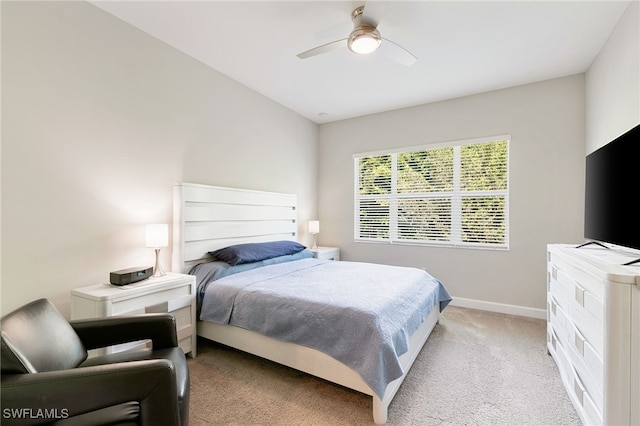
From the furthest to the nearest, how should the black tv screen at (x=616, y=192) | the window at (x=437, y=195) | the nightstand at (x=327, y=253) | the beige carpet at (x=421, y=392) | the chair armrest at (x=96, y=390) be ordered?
the nightstand at (x=327, y=253) < the window at (x=437, y=195) < the beige carpet at (x=421, y=392) < the black tv screen at (x=616, y=192) < the chair armrest at (x=96, y=390)

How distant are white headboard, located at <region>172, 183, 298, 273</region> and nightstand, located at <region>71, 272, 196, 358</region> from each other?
45cm

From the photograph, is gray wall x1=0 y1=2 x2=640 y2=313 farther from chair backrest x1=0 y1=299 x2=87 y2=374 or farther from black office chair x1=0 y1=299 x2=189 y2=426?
black office chair x1=0 y1=299 x2=189 y2=426

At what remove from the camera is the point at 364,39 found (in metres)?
2.14

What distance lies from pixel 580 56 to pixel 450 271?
2715 mm

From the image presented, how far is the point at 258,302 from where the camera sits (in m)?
2.23

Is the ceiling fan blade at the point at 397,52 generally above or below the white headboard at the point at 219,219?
above

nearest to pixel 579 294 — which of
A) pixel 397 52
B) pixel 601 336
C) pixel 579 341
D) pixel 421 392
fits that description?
pixel 579 341

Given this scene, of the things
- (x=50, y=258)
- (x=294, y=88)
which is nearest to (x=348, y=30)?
(x=294, y=88)

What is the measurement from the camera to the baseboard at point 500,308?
3414 mm

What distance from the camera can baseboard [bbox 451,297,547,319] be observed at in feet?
11.2

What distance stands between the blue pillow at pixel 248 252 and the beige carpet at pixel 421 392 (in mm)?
829

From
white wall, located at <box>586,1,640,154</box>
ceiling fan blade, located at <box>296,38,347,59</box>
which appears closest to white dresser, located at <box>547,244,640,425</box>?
white wall, located at <box>586,1,640,154</box>

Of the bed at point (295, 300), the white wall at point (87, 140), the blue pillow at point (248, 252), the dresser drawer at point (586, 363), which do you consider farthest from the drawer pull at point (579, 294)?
→ the white wall at point (87, 140)

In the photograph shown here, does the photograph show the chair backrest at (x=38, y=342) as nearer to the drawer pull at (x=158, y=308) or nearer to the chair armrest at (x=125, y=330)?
the chair armrest at (x=125, y=330)
